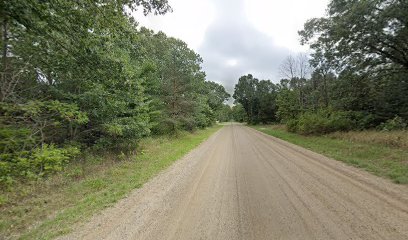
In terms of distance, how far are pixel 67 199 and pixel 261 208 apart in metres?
4.46

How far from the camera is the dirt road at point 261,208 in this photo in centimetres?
371

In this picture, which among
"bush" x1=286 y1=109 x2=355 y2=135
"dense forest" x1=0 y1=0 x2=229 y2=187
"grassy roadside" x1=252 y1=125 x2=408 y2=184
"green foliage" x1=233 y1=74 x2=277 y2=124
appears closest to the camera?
"dense forest" x1=0 y1=0 x2=229 y2=187

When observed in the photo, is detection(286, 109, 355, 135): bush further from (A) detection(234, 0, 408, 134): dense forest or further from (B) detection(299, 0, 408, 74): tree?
(B) detection(299, 0, 408, 74): tree

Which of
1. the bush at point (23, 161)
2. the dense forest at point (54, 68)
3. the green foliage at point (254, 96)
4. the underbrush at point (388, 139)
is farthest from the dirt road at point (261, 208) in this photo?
the green foliage at point (254, 96)

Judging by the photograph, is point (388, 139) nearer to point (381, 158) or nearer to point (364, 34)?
point (381, 158)

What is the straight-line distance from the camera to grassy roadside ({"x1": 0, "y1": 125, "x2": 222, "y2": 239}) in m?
4.12

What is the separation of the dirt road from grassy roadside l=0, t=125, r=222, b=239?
1.43 ft

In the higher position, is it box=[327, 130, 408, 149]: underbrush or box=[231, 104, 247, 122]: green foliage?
box=[231, 104, 247, 122]: green foliage

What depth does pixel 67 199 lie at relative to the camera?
5.55 meters

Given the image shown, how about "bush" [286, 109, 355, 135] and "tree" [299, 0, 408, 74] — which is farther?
"bush" [286, 109, 355, 135]

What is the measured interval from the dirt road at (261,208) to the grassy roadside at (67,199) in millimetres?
436

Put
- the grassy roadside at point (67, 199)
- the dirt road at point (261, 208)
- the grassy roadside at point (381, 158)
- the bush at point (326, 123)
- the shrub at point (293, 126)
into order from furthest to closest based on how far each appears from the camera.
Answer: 1. the shrub at point (293, 126)
2. the bush at point (326, 123)
3. the grassy roadside at point (381, 158)
4. the grassy roadside at point (67, 199)
5. the dirt road at point (261, 208)

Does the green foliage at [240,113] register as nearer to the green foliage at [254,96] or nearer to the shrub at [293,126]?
the green foliage at [254,96]

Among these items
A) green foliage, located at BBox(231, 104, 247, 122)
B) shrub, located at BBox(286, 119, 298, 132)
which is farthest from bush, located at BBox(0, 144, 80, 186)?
green foliage, located at BBox(231, 104, 247, 122)
